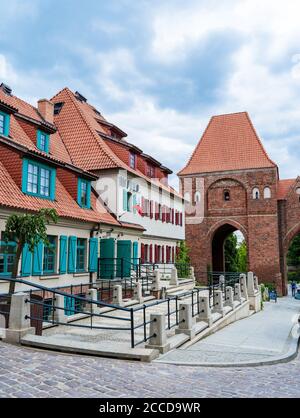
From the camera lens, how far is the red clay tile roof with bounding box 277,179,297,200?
3925cm

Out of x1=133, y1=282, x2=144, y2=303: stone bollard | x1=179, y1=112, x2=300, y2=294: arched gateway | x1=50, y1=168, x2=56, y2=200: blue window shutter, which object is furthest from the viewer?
x1=179, y1=112, x2=300, y2=294: arched gateway

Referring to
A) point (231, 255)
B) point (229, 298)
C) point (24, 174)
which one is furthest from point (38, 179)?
point (231, 255)

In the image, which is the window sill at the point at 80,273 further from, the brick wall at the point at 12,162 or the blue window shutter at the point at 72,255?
the brick wall at the point at 12,162

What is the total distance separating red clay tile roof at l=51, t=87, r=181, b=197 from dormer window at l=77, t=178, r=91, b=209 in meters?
2.51

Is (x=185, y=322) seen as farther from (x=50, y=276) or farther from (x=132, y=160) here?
(x=132, y=160)

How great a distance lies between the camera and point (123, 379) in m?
6.14

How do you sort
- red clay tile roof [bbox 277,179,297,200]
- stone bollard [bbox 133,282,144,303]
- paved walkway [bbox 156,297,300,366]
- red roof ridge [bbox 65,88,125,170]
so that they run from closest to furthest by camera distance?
1. paved walkway [bbox 156,297,300,366]
2. stone bollard [bbox 133,282,144,303]
3. red roof ridge [bbox 65,88,125,170]
4. red clay tile roof [bbox 277,179,297,200]

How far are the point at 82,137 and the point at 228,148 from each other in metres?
22.7

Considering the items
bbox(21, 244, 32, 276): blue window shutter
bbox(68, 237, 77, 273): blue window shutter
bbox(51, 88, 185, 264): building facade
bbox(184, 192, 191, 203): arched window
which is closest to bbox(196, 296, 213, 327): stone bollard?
bbox(21, 244, 32, 276): blue window shutter

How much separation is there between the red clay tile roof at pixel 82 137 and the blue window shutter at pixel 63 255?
6.26 m

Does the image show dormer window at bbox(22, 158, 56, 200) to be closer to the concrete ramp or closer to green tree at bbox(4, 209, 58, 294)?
green tree at bbox(4, 209, 58, 294)

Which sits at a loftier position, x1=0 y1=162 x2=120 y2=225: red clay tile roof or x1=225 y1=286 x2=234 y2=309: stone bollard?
x1=0 y1=162 x2=120 y2=225: red clay tile roof
